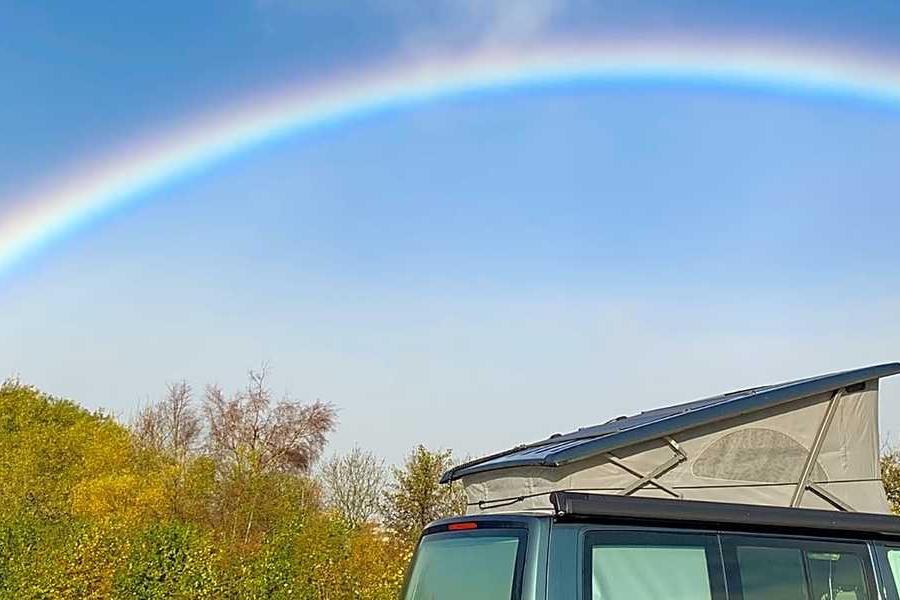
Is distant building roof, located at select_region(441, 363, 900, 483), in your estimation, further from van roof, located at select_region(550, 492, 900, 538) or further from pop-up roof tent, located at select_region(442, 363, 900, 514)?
van roof, located at select_region(550, 492, 900, 538)

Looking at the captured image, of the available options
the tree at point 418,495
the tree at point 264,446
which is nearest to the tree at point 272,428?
the tree at point 264,446

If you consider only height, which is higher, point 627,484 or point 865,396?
point 865,396

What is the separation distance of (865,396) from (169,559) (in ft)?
37.1

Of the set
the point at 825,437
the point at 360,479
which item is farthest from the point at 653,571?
the point at 360,479

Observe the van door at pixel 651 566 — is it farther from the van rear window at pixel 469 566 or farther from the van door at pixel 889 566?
the van door at pixel 889 566

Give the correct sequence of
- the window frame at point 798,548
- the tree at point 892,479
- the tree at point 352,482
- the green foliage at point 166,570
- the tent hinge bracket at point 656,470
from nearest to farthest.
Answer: the window frame at point 798,548
the tent hinge bracket at point 656,470
the green foliage at point 166,570
the tree at point 892,479
the tree at point 352,482

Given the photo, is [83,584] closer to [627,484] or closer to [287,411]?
[627,484]

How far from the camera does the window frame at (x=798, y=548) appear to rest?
14.9ft

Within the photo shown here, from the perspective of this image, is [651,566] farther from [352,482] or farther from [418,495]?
[352,482]

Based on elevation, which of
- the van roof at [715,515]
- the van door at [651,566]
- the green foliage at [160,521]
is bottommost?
the van door at [651,566]

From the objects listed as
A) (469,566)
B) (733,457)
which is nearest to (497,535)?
(469,566)

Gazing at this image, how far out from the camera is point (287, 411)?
4006cm

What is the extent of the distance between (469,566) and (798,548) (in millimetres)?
1775

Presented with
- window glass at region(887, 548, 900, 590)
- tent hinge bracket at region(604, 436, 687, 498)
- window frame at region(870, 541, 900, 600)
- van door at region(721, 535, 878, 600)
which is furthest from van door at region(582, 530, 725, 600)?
window glass at region(887, 548, 900, 590)
